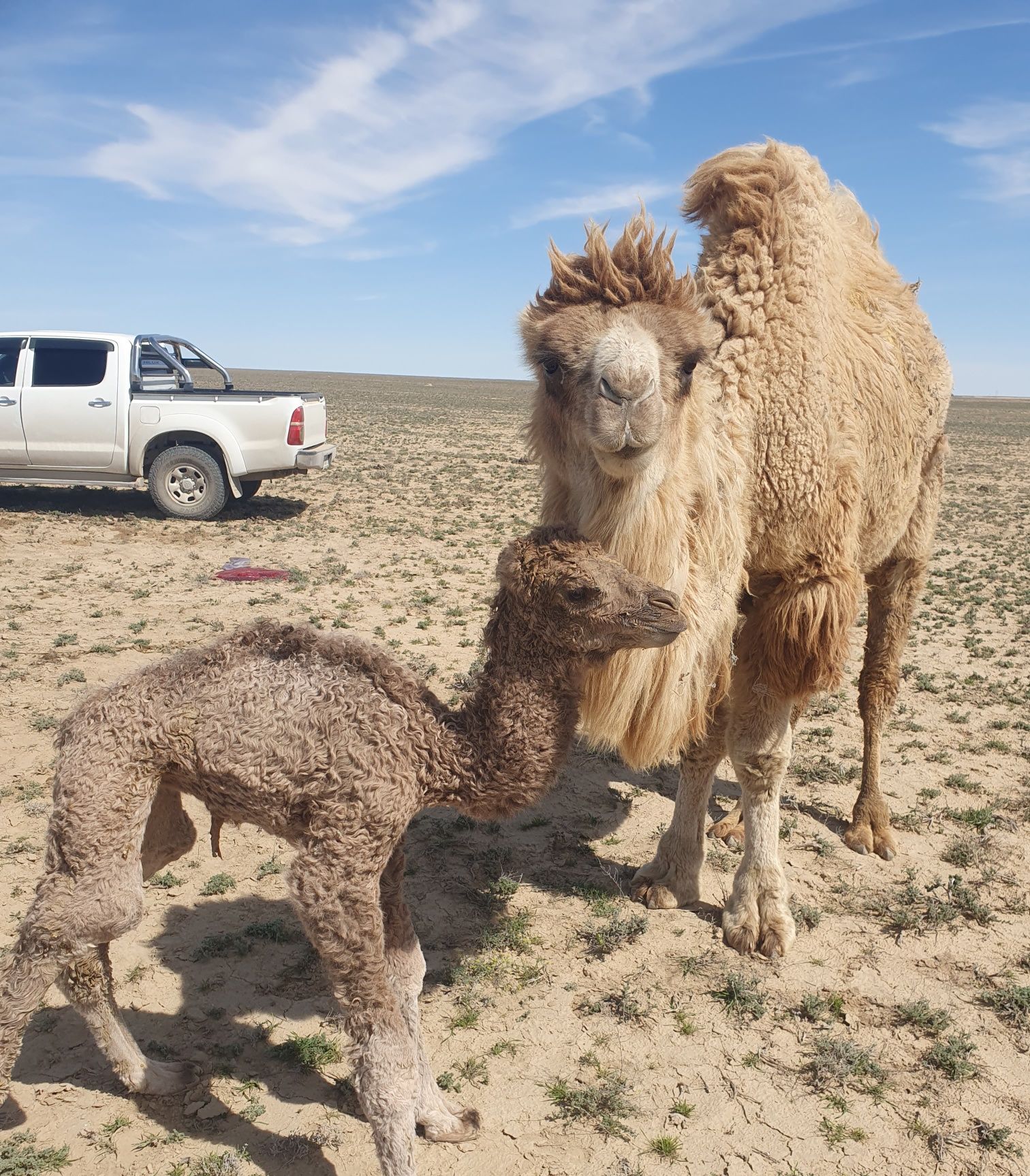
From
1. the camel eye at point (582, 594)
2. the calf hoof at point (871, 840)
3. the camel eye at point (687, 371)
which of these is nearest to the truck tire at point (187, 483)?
the calf hoof at point (871, 840)

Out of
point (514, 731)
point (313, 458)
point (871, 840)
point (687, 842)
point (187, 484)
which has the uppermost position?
point (313, 458)

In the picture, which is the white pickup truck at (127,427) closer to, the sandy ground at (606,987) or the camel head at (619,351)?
the sandy ground at (606,987)

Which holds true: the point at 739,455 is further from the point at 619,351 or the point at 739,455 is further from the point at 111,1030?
the point at 111,1030

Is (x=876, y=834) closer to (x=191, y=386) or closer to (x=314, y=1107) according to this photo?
(x=314, y=1107)

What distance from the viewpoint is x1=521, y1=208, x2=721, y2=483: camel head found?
268 cm

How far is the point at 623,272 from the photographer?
2.95 m

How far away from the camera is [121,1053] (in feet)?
9.09

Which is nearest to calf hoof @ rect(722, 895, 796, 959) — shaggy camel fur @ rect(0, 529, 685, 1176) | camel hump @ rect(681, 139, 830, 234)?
shaggy camel fur @ rect(0, 529, 685, 1176)

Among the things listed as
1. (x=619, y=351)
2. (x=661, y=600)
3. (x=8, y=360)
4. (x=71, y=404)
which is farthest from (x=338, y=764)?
(x=8, y=360)

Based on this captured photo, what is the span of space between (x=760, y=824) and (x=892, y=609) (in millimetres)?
1948

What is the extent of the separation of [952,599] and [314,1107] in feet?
29.2

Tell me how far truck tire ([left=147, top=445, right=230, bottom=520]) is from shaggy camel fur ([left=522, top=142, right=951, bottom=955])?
29.6 ft

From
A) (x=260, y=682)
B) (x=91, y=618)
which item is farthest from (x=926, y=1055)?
(x=91, y=618)

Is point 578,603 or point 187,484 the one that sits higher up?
point 578,603
